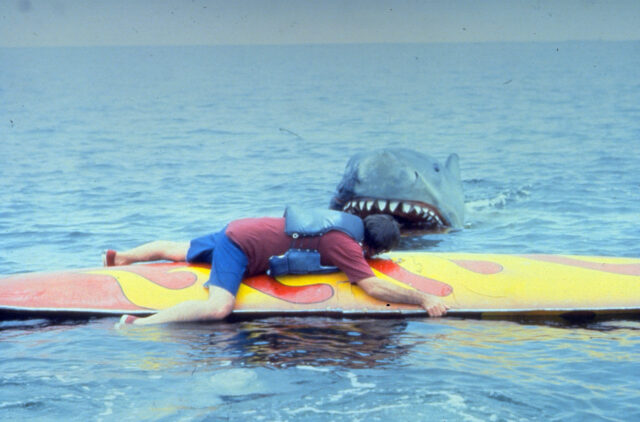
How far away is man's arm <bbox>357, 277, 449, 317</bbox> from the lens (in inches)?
239

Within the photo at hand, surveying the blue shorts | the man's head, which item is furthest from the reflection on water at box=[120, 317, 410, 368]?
the man's head

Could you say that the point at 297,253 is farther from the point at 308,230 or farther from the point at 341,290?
the point at 341,290

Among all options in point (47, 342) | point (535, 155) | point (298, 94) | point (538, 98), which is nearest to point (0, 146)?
point (535, 155)

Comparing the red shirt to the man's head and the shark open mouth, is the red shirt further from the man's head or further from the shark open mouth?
the shark open mouth

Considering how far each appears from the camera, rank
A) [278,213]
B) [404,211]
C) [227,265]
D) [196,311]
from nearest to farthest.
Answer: [196,311] < [227,265] < [404,211] < [278,213]

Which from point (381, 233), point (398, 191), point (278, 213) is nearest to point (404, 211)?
point (398, 191)

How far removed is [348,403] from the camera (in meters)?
4.50

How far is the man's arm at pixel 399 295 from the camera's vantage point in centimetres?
607

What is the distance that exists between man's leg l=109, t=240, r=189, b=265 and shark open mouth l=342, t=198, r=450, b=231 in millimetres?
2070

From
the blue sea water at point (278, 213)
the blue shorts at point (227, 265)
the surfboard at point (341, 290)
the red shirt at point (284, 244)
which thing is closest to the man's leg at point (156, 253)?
the surfboard at point (341, 290)

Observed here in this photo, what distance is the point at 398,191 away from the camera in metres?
8.28

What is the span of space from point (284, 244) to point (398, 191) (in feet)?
7.95

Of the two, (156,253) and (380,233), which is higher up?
(380,233)

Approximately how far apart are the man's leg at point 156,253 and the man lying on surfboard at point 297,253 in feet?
2.16
